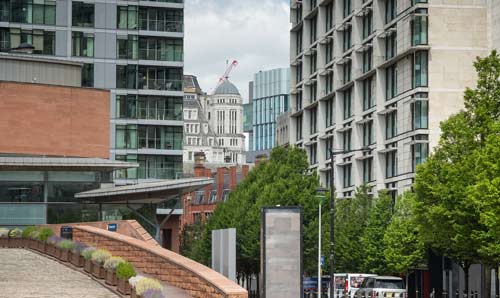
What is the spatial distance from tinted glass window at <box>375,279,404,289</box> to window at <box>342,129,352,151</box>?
42129 millimetres

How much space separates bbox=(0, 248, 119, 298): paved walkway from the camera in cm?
3591

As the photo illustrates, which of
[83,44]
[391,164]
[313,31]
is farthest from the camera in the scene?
[313,31]

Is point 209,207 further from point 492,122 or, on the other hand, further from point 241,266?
point 492,122

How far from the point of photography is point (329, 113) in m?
112

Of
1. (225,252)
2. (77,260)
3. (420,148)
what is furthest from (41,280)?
(420,148)

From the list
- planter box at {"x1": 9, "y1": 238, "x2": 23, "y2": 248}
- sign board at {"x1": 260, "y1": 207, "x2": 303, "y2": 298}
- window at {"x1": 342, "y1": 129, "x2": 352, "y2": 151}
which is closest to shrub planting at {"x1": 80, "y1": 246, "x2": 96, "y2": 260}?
sign board at {"x1": 260, "y1": 207, "x2": 303, "y2": 298}

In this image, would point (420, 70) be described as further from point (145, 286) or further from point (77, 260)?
point (145, 286)

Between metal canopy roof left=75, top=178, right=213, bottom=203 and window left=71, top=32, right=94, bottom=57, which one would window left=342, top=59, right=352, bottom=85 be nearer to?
window left=71, top=32, right=94, bottom=57

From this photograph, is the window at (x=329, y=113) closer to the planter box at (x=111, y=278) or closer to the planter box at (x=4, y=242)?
the planter box at (x=4, y=242)

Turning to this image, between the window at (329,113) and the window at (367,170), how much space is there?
1087cm

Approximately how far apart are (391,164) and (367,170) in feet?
21.4

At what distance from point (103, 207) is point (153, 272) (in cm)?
2202

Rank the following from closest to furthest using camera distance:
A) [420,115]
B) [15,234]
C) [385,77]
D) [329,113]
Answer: [15,234] < [420,115] < [385,77] < [329,113]

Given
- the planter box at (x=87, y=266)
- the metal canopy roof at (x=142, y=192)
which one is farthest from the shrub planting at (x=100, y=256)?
the metal canopy roof at (x=142, y=192)
